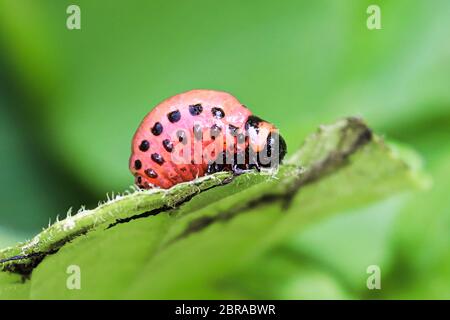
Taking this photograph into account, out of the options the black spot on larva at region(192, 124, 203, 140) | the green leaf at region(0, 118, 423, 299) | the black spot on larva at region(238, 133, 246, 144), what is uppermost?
the black spot on larva at region(192, 124, 203, 140)

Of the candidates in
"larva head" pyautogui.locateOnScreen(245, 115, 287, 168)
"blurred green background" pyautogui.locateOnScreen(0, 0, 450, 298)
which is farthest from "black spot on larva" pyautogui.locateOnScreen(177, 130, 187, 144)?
"blurred green background" pyautogui.locateOnScreen(0, 0, 450, 298)

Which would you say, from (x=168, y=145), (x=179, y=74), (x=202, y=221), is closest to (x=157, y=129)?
(x=168, y=145)

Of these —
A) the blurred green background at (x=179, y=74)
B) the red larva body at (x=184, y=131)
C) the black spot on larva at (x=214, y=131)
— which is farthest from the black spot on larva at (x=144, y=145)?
the blurred green background at (x=179, y=74)

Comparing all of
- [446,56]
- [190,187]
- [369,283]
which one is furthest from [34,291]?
[446,56]

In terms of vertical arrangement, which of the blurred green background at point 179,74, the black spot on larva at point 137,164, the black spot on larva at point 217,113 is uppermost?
the blurred green background at point 179,74

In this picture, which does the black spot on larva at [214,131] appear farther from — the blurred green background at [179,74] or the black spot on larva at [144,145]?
the blurred green background at [179,74]

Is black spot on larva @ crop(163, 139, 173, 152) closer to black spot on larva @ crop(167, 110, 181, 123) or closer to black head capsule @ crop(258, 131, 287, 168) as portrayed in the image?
black spot on larva @ crop(167, 110, 181, 123)

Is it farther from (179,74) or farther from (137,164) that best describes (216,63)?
(137,164)
